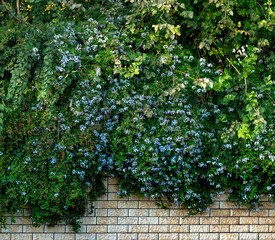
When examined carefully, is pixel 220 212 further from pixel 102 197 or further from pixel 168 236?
pixel 102 197

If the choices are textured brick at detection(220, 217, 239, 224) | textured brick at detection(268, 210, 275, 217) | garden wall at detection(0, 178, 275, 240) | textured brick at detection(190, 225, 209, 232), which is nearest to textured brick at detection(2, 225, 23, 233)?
garden wall at detection(0, 178, 275, 240)

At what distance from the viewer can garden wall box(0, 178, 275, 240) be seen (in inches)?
171

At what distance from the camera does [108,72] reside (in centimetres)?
449

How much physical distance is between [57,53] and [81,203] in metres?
1.66

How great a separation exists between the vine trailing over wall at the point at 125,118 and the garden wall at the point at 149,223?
138 millimetres

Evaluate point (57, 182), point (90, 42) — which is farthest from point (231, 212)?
point (90, 42)

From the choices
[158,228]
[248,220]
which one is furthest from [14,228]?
[248,220]

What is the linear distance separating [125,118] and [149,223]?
1.24 meters

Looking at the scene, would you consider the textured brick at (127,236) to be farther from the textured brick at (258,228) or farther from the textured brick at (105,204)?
the textured brick at (258,228)

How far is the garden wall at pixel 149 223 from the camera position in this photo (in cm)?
434

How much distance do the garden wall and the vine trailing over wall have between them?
14 centimetres

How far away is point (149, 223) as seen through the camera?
4.47m

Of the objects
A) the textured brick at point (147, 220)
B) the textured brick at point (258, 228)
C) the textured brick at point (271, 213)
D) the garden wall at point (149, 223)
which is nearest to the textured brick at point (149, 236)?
the garden wall at point (149, 223)

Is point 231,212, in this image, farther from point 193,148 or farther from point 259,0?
point 259,0
